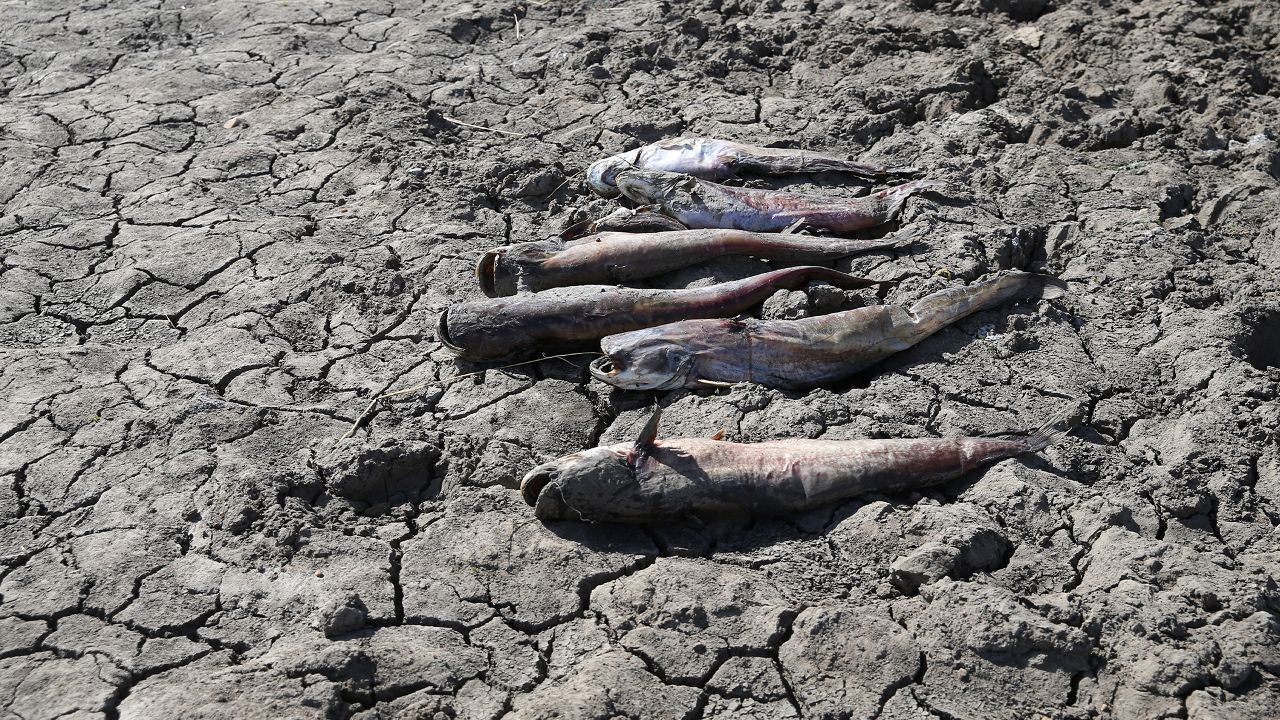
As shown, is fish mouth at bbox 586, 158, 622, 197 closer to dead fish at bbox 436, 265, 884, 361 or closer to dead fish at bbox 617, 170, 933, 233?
dead fish at bbox 617, 170, 933, 233

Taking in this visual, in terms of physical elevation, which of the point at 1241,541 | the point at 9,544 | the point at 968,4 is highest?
the point at 968,4

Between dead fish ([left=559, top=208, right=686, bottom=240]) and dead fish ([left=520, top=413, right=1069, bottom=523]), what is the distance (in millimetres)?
1677

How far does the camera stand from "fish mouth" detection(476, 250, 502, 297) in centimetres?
501

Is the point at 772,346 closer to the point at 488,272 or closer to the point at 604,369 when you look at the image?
the point at 604,369

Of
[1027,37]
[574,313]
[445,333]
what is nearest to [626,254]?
[574,313]

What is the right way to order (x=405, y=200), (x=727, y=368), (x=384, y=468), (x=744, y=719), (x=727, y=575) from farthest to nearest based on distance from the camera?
(x=405, y=200), (x=727, y=368), (x=384, y=468), (x=727, y=575), (x=744, y=719)

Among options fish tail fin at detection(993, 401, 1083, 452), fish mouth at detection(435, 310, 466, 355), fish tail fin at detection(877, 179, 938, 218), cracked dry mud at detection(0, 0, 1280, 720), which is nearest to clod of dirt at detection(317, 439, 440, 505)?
cracked dry mud at detection(0, 0, 1280, 720)

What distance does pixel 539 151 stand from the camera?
621 cm

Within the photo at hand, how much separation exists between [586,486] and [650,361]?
809mm

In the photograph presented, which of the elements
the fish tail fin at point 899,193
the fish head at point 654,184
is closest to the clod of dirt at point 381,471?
the fish head at point 654,184

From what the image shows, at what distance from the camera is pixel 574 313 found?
15.4ft

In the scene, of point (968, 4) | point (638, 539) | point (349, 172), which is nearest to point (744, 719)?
point (638, 539)

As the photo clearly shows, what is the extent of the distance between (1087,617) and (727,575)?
1.12 meters

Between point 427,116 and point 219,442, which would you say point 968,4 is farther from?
point 219,442
